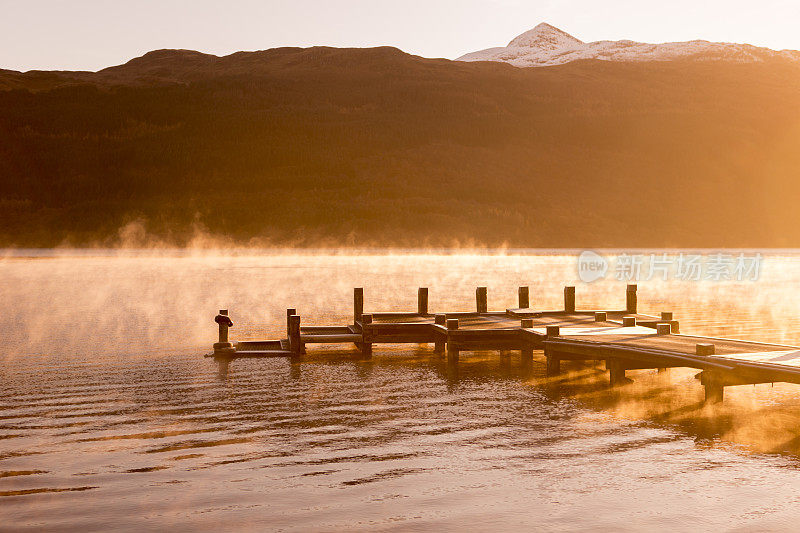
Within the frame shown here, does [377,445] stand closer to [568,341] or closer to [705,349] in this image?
[705,349]

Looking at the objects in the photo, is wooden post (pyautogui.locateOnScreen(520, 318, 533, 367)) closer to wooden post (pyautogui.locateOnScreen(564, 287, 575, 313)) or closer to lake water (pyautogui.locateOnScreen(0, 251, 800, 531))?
lake water (pyautogui.locateOnScreen(0, 251, 800, 531))

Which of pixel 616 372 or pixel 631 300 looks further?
pixel 631 300

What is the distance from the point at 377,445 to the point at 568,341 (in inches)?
306

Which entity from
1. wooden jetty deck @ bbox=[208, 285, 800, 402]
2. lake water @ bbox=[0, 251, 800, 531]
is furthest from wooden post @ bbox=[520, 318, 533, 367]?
lake water @ bbox=[0, 251, 800, 531]

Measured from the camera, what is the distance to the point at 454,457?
508 inches

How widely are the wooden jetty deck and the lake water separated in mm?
631

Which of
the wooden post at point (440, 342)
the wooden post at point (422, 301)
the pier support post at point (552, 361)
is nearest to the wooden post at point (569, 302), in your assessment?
the wooden post at point (422, 301)

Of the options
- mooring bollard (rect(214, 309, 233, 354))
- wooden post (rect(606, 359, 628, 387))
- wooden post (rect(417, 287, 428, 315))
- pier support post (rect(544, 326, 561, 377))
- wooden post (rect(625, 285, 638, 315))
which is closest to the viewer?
wooden post (rect(606, 359, 628, 387))

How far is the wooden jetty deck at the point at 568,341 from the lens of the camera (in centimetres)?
1600

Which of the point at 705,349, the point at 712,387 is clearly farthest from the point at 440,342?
the point at 712,387

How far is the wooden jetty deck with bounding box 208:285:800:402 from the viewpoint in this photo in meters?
16.0

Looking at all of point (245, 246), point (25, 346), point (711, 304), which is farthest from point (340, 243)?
point (25, 346)

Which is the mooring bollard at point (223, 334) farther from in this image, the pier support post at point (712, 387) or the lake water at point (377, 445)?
the pier support post at point (712, 387)

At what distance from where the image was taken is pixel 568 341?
20.1m
